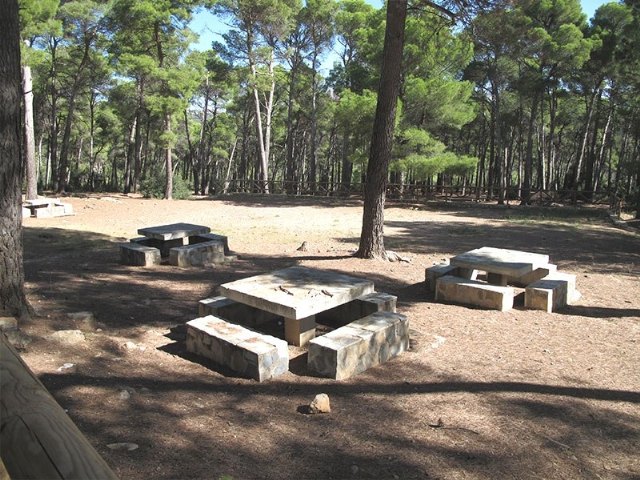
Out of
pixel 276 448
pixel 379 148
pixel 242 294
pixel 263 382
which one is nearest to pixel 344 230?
pixel 379 148

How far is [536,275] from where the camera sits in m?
7.06

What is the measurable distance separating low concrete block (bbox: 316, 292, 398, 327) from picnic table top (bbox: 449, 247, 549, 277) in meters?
1.60

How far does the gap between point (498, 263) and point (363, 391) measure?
3256 millimetres

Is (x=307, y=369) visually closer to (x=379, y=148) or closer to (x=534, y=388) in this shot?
(x=534, y=388)

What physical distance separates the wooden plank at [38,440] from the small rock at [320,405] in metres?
2.49

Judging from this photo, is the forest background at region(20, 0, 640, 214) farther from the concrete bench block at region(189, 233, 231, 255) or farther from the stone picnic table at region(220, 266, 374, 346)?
the stone picnic table at region(220, 266, 374, 346)

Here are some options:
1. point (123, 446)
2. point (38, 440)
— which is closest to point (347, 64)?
point (123, 446)

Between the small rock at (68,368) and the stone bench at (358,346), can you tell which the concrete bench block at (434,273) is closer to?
the stone bench at (358,346)

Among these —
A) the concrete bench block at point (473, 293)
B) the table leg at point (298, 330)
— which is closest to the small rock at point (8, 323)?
the table leg at point (298, 330)

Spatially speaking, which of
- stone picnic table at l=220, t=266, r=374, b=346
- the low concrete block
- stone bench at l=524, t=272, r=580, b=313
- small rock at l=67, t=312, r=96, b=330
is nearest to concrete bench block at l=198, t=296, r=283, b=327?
→ stone picnic table at l=220, t=266, r=374, b=346

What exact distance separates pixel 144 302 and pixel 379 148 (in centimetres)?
441

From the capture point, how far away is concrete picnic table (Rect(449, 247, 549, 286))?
20.1 ft

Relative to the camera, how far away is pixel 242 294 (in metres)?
4.54

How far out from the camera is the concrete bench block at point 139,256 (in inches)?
298
